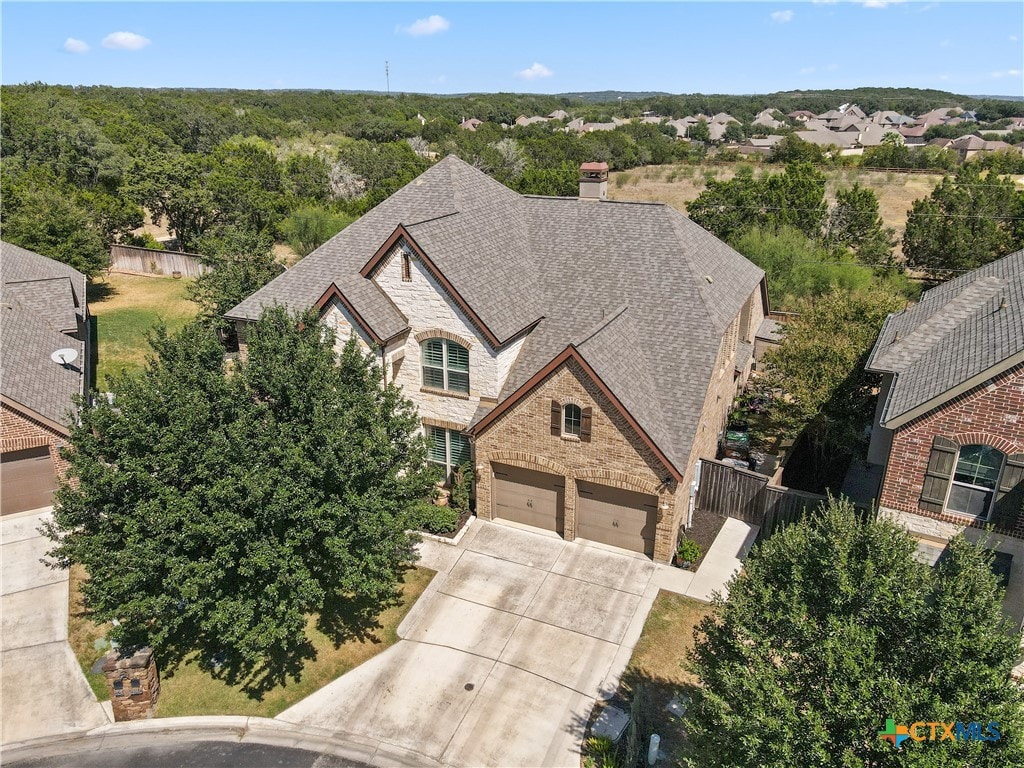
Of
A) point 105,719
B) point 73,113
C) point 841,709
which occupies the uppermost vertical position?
point 73,113

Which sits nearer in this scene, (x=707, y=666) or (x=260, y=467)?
(x=707, y=666)

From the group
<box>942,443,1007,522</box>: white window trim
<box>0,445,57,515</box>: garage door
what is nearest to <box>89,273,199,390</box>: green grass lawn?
<box>0,445,57,515</box>: garage door

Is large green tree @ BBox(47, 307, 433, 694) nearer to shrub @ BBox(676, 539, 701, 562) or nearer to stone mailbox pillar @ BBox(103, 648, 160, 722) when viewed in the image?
stone mailbox pillar @ BBox(103, 648, 160, 722)

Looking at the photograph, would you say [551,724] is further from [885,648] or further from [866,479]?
[866,479]

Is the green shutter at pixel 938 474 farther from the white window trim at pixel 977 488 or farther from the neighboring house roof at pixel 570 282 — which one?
the neighboring house roof at pixel 570 282

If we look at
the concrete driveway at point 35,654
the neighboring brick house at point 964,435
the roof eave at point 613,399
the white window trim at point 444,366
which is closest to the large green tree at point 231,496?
the concrete driveway at point 35,654

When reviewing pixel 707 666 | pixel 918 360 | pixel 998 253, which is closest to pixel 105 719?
pixel 707 666
